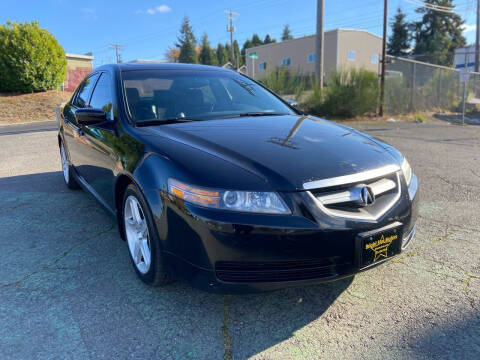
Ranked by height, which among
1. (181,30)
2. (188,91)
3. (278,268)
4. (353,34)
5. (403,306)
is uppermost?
(181,30)

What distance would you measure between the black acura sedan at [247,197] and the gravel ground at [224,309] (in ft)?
0.96

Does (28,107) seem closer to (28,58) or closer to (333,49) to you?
(28,58)

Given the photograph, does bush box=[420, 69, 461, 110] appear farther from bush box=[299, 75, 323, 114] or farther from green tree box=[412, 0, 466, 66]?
green tree box=[412, 0, 466, 66]

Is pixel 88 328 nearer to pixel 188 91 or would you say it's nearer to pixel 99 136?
pixel 99 136

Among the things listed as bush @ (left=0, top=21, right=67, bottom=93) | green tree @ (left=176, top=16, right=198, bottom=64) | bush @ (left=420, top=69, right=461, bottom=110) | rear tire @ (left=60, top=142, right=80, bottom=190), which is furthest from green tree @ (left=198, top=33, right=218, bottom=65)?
rear tire @ (left=60, top=142, right=80, bottom=190)

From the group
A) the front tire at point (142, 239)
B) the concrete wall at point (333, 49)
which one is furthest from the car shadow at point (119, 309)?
the concrete wall at point (333, 49)

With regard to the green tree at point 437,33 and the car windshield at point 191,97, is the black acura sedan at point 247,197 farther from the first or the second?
the green tree at point 437,33

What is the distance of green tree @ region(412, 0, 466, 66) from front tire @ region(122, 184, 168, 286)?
55290 millimetres

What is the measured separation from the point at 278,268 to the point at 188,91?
1.98 meters

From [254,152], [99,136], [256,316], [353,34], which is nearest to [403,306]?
[256,316]

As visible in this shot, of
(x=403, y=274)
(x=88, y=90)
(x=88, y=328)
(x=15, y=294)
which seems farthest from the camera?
(x=88, y=90)

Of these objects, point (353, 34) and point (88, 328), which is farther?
point (353, 34)

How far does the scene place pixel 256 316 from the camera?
228 centimetres

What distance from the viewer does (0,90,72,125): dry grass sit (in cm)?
1638
